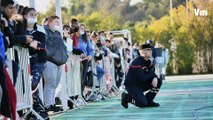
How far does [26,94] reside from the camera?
8.87 meters

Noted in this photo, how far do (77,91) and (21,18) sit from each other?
13.6 feet

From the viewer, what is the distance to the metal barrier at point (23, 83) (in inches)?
336

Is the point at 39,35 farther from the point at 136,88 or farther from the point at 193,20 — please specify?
the point at 193,20

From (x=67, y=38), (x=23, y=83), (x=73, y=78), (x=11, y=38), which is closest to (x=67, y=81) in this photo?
(x=73, y=78)

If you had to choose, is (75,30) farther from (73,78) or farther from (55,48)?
(55,48)

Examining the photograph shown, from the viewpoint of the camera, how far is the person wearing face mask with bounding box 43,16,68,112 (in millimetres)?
10750

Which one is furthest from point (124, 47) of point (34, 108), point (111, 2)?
point (111, 2)

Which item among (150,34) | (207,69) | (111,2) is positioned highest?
(111,2)

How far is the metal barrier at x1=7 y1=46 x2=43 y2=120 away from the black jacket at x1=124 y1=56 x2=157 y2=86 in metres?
3.66

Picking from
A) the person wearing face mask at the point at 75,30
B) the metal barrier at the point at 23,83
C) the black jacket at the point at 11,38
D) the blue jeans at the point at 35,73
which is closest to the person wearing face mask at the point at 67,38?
the person wearing face mask at the point at 75,30

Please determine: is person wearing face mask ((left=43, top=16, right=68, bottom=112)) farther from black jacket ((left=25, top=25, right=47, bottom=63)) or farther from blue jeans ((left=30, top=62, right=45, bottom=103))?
black jacket ((left=25, top=25, right=47, bottom=63))

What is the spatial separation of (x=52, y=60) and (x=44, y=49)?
1.55 metres

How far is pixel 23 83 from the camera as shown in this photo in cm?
878

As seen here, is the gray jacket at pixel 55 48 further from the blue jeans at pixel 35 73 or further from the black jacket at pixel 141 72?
the black jacket at pixel 141 72
